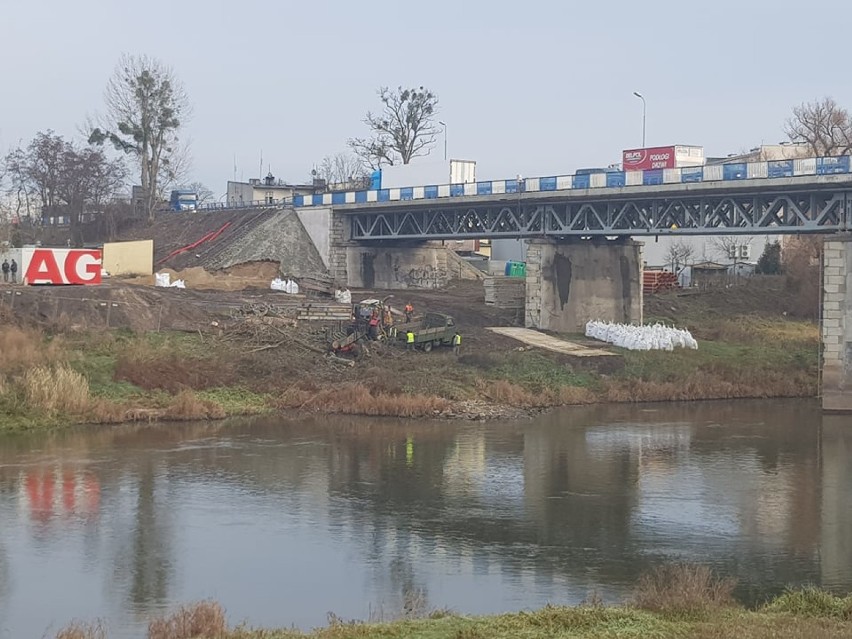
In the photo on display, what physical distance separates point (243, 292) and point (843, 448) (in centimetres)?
3977

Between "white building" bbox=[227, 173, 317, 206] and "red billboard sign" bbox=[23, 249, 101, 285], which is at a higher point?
"white building" bbox=[227, 173, 317, 206]

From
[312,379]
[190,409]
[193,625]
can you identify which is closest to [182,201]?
[312,379]

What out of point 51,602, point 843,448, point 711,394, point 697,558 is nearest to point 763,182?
point 711,394

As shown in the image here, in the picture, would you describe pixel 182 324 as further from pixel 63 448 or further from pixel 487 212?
pixel 487 212

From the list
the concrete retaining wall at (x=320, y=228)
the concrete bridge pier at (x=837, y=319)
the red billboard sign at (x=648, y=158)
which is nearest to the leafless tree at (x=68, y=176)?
the concrete retaining wall at (x=320, y=228)

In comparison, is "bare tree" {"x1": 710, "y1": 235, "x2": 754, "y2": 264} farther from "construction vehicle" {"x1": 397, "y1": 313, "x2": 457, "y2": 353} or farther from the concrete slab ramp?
"construction vehicle" {"x1": 397, "y1": 313, "x2": 457, "y2": 353}

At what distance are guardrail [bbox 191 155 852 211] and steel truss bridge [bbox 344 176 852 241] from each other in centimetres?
41

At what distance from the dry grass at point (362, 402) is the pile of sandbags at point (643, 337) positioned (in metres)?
16.7

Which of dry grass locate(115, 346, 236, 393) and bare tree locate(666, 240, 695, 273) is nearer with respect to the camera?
dry grass locate(115, 346, 236, 393)

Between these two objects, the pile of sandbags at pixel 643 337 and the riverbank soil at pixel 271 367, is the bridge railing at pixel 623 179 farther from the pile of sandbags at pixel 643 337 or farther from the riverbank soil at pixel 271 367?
the riverbank soil at pixel 271 367

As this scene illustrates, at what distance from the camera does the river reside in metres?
24.9

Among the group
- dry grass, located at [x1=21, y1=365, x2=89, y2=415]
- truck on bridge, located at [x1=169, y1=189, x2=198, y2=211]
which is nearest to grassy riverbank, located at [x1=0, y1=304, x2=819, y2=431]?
dry grass, located at [x1=21, y1=365, x2=89, y2=415]

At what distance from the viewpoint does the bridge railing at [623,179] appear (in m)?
54.5

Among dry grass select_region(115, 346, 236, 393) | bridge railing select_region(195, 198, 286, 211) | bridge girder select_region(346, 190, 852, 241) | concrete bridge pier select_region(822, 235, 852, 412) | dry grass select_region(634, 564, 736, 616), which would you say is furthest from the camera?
bridge railing select_region(195, 198, 286, 211)
